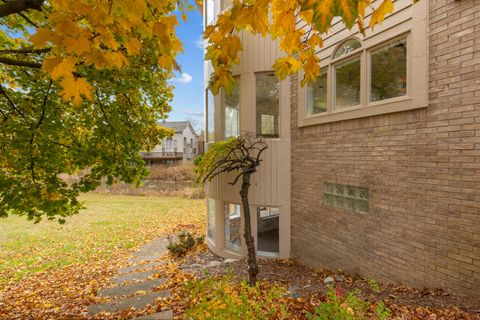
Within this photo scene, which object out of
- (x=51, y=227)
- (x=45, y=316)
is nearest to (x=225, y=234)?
(x=45, y=316)

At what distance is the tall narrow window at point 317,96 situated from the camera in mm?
6461

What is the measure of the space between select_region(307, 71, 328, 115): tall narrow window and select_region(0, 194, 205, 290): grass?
23.9ft

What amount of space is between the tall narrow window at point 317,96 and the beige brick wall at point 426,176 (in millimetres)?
670

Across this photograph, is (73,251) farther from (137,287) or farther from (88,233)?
(137,287)

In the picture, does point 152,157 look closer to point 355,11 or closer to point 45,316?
point 45,316

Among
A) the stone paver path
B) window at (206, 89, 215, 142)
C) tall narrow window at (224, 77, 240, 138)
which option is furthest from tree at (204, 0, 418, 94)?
window at (206, 89, 215, 142)

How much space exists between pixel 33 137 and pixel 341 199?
274 inches

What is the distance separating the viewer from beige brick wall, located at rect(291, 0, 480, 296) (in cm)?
383

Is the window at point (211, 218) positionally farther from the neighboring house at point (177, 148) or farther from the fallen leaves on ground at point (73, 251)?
the neighboring house at point (177, 148)

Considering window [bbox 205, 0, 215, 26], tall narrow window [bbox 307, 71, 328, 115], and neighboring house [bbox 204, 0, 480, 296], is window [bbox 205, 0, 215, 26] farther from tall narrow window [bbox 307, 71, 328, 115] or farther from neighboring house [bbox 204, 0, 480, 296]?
tall narrow window [bbox 307, 71, 328, 115]

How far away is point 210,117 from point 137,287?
5.97m

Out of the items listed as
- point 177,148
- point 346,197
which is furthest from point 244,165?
point 177,148

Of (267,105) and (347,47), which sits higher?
(347,47)

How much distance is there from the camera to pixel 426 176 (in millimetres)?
4367
